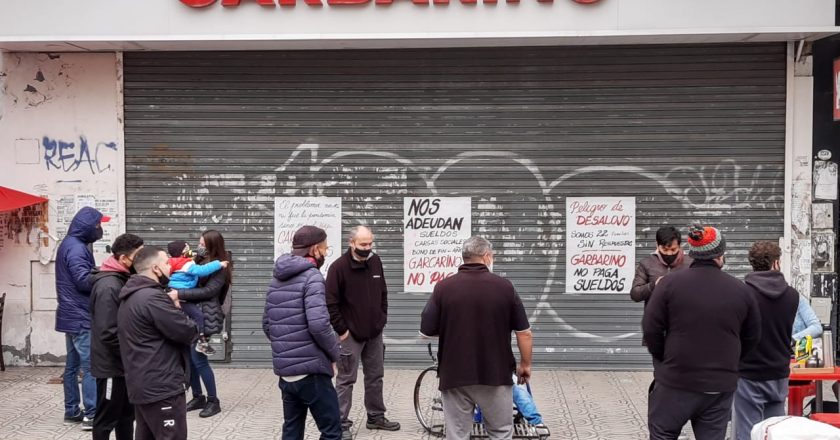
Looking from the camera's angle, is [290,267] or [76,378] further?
[76,378]

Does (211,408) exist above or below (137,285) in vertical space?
below

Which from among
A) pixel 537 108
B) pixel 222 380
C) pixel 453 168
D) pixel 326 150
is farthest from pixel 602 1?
pixel 222 380

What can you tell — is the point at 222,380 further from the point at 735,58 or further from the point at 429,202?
the point at 735,58

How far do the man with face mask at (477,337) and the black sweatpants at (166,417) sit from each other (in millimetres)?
A: 1741

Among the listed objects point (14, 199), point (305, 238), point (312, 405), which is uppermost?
Answer: point (14, 199)

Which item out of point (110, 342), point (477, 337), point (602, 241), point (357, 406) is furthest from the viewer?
point (602, 241)

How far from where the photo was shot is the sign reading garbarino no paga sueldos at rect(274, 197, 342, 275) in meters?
10.2

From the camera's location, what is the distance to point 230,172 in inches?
401

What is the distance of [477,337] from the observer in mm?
5848

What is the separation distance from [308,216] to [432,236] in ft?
4.89

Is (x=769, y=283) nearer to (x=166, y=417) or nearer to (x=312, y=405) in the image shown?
(x=312, y=405)

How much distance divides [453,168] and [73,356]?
15.0 feet

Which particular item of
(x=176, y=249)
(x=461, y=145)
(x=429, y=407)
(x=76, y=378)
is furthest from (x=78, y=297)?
(x=461, y=145)

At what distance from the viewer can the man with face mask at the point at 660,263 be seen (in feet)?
24.9
